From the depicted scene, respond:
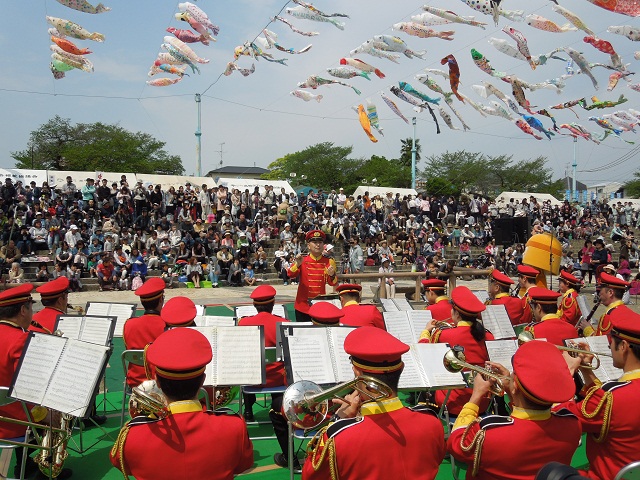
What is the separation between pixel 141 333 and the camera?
529 cm

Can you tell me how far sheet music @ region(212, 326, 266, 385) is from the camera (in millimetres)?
4430

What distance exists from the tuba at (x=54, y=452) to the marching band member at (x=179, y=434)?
1831 millimetres

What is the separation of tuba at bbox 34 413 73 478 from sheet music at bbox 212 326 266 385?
3.84ft

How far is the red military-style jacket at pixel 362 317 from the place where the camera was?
18.8ft

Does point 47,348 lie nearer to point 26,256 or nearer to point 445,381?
point 445,381

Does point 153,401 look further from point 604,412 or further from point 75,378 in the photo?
→ point 604,412

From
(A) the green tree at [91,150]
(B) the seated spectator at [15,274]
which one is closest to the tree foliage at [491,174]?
(A) the green tree at [91,150]

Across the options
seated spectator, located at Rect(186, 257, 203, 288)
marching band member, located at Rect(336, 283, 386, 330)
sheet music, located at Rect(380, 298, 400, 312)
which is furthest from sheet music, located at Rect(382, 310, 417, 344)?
seated spectator, located at Rect(186, 257, 203, 288)

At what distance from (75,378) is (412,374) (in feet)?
7.81

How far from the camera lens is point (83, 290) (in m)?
17.3

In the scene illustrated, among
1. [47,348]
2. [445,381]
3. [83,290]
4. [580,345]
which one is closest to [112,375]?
[47,348]

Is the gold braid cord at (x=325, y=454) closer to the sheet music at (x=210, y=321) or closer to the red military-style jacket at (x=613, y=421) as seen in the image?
the red military-style jacket at (x=613, y=421)

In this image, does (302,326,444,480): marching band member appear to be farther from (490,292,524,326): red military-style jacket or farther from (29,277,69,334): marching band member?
(490,292,524,326): red military-style jacket

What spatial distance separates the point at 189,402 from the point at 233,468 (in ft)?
1.31
